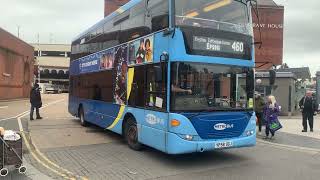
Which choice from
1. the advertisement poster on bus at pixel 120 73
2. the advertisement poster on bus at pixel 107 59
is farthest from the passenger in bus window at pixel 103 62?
the advertisement poster on bus at pixel 120 73

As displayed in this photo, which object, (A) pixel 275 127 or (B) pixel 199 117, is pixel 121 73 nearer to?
(B) pixel 199 117

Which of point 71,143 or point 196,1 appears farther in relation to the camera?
point 71,143

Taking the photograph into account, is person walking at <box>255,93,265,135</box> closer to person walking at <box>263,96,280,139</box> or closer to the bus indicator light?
person walking at <box>263,96,280,139</box>

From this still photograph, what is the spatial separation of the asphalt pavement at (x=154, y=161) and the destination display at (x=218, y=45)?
2.62 metres

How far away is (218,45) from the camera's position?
9.76 meters

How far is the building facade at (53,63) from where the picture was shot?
9544cm

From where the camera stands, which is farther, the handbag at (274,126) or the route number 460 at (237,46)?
the handbag at (274,126)

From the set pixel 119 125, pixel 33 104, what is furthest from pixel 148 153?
pixel 33 104

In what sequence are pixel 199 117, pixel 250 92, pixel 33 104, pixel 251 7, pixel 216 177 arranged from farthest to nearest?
pixel 33 104 → pixel 251 7 → pixel 250 92 → pixel 199 117 → pixel 216 177

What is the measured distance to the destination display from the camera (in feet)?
31.2

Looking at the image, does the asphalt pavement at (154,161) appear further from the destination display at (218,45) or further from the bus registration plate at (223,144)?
the destination display at (218,45)

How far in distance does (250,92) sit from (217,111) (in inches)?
47.2

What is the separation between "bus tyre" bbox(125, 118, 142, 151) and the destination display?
3.01m

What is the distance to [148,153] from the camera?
1110 cm
